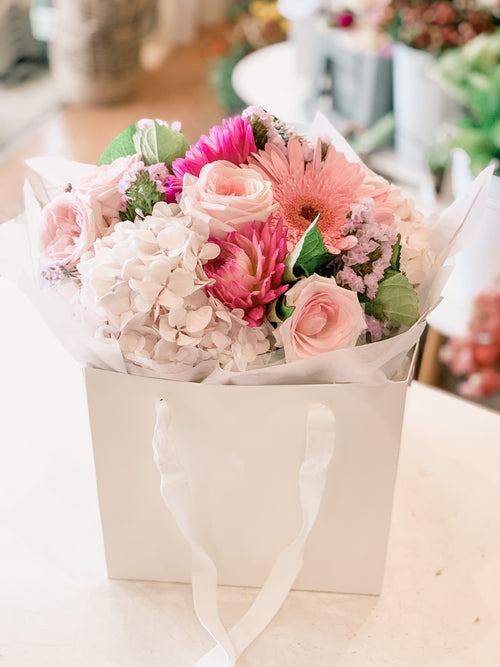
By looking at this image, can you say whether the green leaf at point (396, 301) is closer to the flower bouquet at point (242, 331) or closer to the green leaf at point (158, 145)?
the flower bouquet at point (242, 331)

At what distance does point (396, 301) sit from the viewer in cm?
62

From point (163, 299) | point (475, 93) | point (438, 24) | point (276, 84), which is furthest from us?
point (276, 84)

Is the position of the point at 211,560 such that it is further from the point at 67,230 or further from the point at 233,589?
the point at 67,230

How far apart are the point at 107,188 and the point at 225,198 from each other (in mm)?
108

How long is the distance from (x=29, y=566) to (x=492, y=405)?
1460 mm

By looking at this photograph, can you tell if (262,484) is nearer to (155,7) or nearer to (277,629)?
(277,629)

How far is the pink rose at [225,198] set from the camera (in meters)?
0.59

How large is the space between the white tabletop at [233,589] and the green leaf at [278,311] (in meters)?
0.31

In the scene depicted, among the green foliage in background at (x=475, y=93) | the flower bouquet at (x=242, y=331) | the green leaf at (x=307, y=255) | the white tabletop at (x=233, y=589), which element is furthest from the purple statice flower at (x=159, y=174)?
the green foliage in background at (x=475, y=93)

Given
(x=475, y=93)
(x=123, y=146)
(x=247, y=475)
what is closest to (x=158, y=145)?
(x=123, y=146)

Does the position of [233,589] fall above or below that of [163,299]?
below

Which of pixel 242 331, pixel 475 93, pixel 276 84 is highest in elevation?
pixel 242 331

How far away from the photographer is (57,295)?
2.03 feet

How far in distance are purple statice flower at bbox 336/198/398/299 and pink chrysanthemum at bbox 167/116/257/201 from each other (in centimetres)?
11
